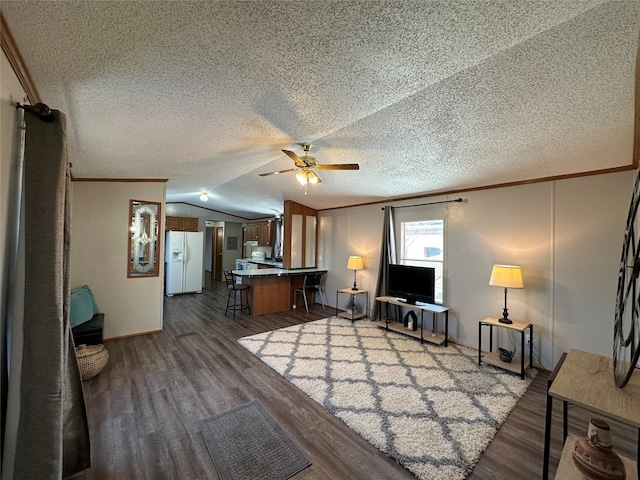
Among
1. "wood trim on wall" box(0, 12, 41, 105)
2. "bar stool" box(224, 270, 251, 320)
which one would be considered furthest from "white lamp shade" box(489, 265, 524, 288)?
"bar stool" box(224, 270, 251, 320)

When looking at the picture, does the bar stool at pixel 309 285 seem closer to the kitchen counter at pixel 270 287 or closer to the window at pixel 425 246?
the kitchen counter at pixel 270 287

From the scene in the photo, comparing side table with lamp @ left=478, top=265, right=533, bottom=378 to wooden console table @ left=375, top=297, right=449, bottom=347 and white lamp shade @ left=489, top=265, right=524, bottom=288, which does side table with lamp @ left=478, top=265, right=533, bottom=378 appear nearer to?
white lamp shade @ left=489, top=265, right=524, bottom=288

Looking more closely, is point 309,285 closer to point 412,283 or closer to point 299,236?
point 299,236

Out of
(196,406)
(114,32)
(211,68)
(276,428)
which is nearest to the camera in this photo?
(114,32)

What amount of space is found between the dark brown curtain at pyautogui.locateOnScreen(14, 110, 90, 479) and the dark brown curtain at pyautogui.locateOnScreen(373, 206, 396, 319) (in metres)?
4.31

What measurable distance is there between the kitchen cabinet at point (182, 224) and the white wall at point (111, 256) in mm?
4171

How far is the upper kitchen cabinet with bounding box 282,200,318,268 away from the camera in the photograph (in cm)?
617

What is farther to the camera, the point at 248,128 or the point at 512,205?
the point at 512,205

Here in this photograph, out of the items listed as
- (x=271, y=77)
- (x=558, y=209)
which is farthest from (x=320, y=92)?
(x=558, y=209)

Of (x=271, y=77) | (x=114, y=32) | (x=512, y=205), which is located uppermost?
(x=271, y=77)

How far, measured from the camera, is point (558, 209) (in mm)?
3031

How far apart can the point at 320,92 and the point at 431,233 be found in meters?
3.30

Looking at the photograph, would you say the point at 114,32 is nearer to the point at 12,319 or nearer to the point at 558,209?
the point at 12,319

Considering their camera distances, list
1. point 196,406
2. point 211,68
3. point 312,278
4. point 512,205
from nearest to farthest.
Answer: point 211,68 → point 196,406 → point 512,205 → point 312,278
